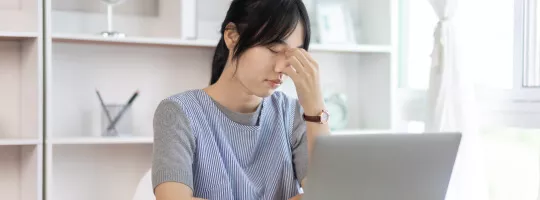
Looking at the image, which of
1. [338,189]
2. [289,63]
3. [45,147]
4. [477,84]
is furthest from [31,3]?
[338,189]

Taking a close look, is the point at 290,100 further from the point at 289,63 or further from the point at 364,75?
the point at 364,75

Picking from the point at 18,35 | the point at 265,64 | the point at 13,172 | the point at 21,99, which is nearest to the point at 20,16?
the point at 18,35

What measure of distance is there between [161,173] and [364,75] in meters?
2.01

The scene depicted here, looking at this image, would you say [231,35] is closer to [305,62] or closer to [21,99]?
[305,62]

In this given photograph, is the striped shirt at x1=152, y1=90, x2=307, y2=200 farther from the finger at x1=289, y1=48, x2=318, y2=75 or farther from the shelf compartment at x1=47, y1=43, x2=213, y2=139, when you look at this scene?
the shelf compartment at x1=47, y1=43, x2=213, y2=139

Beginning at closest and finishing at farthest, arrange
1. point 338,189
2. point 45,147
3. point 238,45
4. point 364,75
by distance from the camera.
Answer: point 338,189 → point 238,45 → point 45,147 → point 364,75

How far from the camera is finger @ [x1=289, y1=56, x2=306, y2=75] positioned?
1.48 meters

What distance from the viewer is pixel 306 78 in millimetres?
1512

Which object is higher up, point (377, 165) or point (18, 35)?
point (18, 35)

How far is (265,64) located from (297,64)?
63 millimetres

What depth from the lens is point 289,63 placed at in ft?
4.86

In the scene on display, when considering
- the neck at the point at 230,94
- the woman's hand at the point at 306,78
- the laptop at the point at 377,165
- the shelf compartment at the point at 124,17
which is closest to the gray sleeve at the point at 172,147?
the neck at the point at 230,94

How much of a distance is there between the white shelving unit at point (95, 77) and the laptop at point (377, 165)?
167 centimetres

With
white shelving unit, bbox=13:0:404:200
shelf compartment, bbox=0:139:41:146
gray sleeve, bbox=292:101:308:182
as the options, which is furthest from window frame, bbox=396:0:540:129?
shelf compartment, bbox=0:139:41:146
